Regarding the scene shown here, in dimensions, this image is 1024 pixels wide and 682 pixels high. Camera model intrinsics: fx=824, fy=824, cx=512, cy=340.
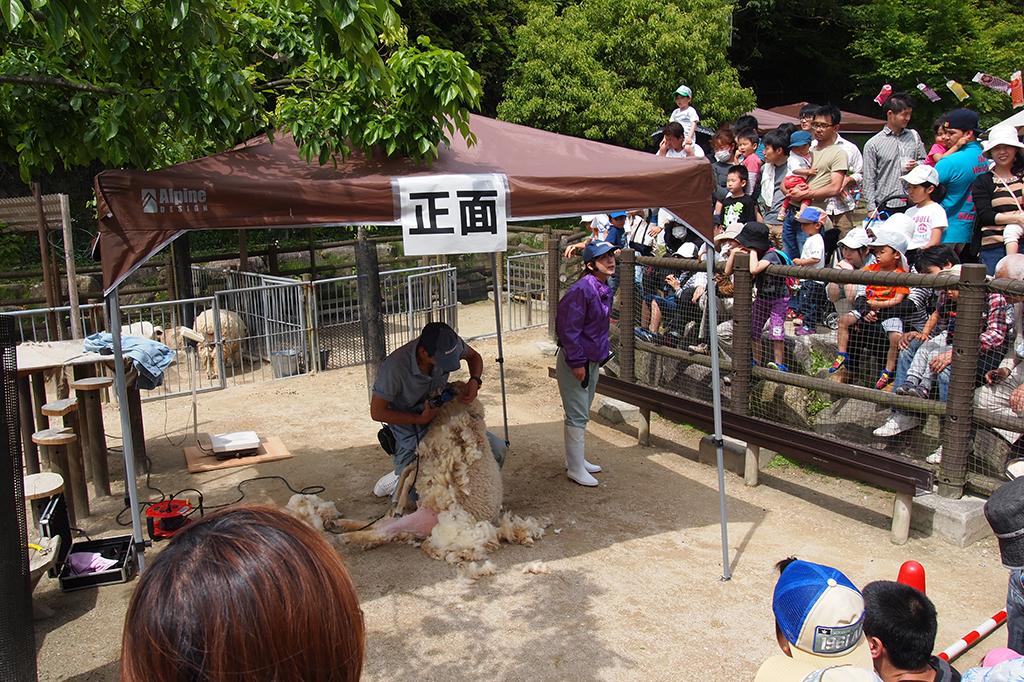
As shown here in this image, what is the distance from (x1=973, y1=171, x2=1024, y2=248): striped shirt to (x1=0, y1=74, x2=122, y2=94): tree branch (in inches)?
257

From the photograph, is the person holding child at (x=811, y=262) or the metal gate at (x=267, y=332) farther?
the metal gate at (x=267, y=332)

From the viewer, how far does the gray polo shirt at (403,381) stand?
18.8 ft

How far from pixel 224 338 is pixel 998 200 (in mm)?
8644

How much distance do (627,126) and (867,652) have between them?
1584 cm

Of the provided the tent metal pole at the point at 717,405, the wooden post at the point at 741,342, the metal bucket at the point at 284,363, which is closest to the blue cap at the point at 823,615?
the tent metal pole at the point at 717,405

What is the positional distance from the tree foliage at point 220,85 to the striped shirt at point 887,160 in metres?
5.50

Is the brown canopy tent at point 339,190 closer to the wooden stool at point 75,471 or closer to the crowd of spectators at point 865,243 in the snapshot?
the crowd of spectators at point 865,243

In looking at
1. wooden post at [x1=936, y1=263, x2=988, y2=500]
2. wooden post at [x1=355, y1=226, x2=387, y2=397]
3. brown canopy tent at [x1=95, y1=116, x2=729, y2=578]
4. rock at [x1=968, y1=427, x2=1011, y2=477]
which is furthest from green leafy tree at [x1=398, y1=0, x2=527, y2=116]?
rock at [x1=968, y1=427, x2=1011, y2=477]

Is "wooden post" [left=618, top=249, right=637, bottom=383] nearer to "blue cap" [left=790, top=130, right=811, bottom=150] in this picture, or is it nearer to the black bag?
"blue cap" [left=790, top=130, right=811, bottom=150]

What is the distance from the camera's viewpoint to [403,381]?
5.73 meters

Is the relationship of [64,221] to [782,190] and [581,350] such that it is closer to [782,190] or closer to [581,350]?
[581,350]

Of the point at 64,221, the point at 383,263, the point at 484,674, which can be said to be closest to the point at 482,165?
the point at 484,674

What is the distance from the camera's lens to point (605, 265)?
652 cm

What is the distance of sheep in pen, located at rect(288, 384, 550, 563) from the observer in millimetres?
5492
